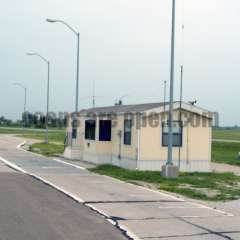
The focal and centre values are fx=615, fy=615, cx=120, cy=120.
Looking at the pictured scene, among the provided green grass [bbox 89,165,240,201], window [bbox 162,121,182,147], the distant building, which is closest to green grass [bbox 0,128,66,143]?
the distant building

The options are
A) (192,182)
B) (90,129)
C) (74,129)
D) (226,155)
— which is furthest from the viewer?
(226,155)

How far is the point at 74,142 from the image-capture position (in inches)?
1421

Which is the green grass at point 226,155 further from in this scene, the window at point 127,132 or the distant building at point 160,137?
the window at point 127,132

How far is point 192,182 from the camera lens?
72.4 feet

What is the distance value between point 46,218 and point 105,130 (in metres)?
19.1

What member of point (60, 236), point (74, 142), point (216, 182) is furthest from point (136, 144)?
point (60, 236)

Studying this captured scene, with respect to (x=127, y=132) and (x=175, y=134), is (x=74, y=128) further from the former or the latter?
(x=175, y=134)

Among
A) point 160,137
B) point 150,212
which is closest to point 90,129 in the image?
point 160,137

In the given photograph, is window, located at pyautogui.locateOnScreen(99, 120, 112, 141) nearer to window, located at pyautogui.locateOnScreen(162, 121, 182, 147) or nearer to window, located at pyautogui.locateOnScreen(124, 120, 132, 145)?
window, located at pyautogui.locateOnScreen(124, 120, 132, 145)

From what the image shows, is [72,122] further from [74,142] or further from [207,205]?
[207,205]

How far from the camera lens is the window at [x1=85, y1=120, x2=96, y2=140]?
32.3 m

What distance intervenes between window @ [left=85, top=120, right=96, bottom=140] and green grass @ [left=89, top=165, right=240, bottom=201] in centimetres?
433

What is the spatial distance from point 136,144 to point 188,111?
2792 mm

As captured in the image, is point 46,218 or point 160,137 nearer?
point 46,218
